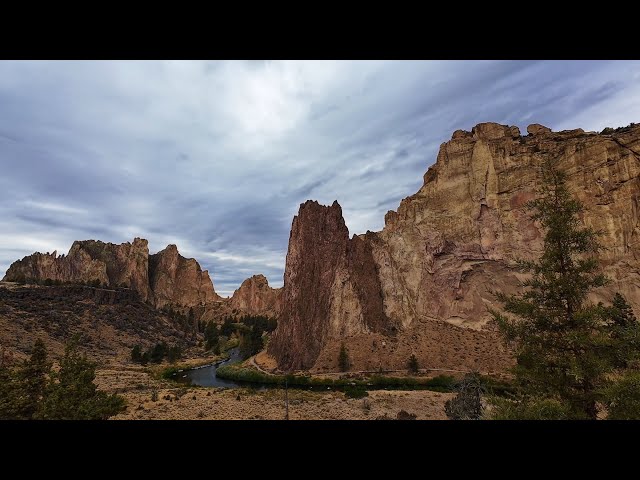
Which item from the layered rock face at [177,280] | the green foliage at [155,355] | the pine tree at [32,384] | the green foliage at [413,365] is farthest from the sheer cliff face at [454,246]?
the layered rock face at [177,280]

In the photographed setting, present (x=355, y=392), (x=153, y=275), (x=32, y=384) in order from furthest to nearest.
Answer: (x=153, y=275)
(x=355, y=392)
(x=32, y=384)

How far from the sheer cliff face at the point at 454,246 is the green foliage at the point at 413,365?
10.4 ft

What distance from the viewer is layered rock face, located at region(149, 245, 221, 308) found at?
177m

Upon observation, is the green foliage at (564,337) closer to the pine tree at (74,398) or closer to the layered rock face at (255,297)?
the pine tree at (74,398)

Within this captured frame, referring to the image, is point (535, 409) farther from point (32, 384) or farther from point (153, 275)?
point (153, 275)

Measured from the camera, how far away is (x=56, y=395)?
19.7m

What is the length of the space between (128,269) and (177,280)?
27868 mm

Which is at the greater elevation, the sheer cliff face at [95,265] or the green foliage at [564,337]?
the sheer cliff face at [95,265]

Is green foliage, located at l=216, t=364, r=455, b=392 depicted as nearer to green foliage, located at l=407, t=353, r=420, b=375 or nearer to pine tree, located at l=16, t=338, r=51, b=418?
green foliage, located at l=407, t=353, r=420, b=375

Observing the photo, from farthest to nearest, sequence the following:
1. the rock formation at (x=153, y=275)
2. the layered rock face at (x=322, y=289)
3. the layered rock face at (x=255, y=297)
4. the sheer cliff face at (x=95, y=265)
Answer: the layered rock face at (x=255, y=297) < the rock formation at (x=153, y=275) < the sheer cliff face at (x=95, y=265) < the layered rock face at (x=322, y=289)

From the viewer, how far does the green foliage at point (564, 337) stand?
1137 cm

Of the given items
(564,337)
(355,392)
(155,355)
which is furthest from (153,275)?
(564,337)
